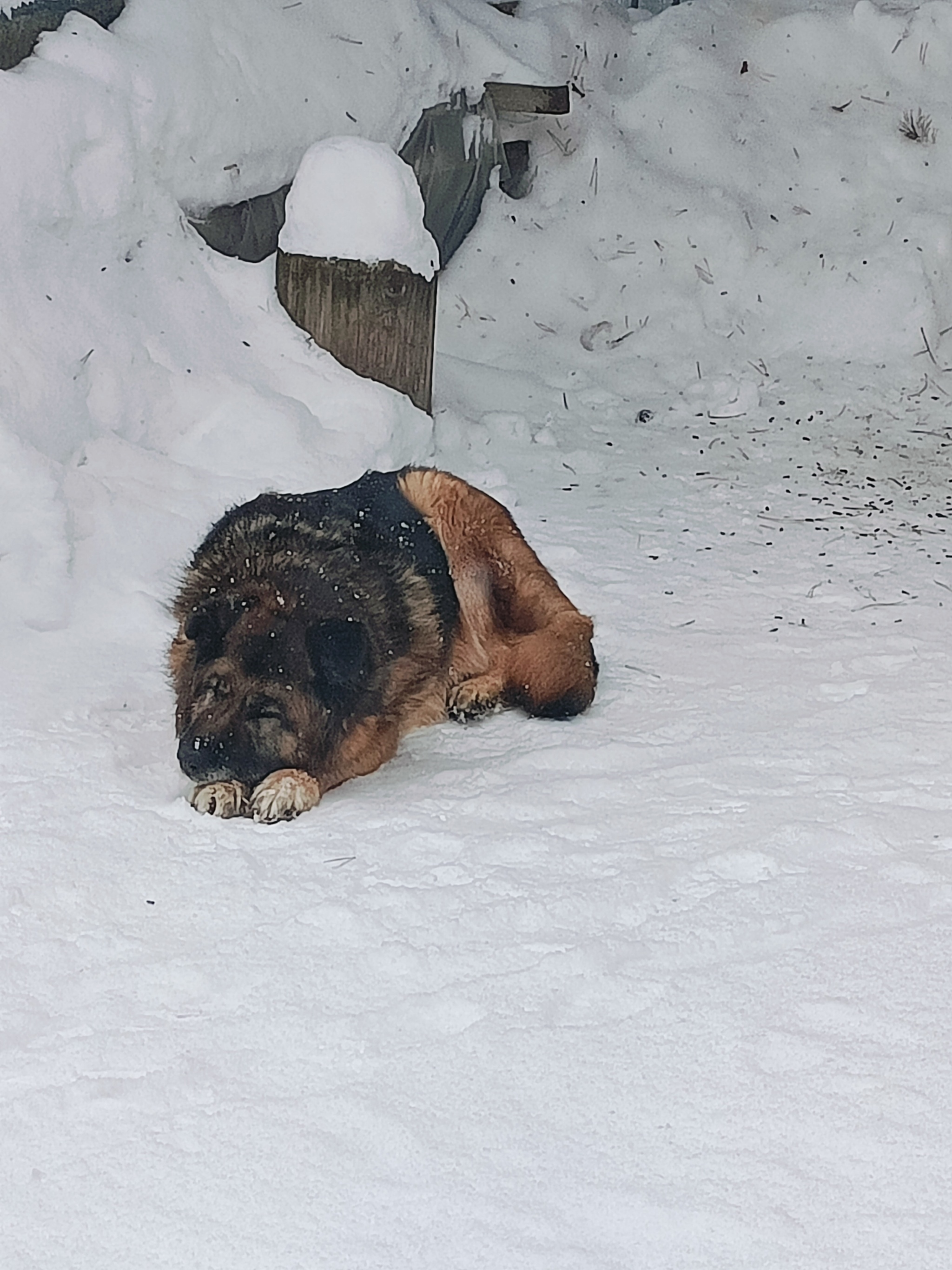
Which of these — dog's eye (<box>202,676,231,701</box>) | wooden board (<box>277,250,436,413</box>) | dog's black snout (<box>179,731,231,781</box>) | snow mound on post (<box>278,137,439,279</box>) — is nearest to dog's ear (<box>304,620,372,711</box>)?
dog's eye (<box>202,676,231,701</box>)

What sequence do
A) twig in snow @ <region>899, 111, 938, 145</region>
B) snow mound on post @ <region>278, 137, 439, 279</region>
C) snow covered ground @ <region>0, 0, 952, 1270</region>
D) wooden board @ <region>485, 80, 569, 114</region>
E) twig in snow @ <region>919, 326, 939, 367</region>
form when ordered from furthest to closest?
1. twig in snow @ <region>899, 111, 938, 145</region>
2. twig in snow @ <region>919, 326, 939, 367</region>
3. wooden board @ <region>485, 80, 569, 114</region>
4. snow mound on post @ <region>278, 137, 439, 279</region>
5. snow covered ground @ <region>0, 0, 952, 1270</region>

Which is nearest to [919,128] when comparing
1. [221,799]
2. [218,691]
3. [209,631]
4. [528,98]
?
[528,98]

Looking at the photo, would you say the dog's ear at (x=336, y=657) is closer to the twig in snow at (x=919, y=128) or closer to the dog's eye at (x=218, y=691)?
the dog's eye at (x=218, y=691)

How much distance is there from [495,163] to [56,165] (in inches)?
157

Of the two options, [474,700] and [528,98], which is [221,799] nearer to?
[474,700]

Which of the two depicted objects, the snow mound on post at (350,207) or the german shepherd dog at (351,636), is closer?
the german shepherd dog at (351,636)

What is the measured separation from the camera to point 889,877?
392 centimetres

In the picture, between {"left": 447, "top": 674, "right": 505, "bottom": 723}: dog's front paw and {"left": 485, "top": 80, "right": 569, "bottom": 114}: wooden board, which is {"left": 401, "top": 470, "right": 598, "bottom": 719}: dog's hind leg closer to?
{"left": 447, "top": 674, "right": 505, "bottom": 723}: dog's front paw

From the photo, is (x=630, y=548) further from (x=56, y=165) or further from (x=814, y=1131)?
(x=814, y=1131)

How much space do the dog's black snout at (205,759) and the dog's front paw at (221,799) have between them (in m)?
0.03

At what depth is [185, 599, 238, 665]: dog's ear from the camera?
4598mm

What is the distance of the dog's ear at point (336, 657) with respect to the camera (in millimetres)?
4617

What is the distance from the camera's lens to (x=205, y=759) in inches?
172

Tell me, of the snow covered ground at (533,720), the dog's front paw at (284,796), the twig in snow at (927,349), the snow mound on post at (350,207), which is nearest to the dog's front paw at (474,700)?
the snow covered ground at (533,720)
